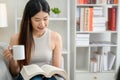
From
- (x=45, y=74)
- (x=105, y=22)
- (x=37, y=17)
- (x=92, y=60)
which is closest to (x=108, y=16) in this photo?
(x=105, y=22)

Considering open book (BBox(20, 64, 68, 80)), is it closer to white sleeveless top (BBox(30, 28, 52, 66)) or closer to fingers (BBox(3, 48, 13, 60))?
fingers (BBox(3, 48, 13, 60))

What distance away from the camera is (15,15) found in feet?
8.88

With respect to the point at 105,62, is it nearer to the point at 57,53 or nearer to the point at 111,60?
the point at 111,60

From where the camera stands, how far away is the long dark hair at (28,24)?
4.99 ft

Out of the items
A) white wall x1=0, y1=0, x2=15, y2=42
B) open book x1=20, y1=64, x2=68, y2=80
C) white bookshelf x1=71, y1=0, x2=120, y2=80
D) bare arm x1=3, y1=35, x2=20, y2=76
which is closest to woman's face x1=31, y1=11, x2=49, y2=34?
bare arm x1=3, y1=35, x2=20, y2=76

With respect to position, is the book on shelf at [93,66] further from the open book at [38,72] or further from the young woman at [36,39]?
the open book at [38,72]

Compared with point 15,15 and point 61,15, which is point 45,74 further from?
point 61,15

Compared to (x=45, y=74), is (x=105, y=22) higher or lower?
higher

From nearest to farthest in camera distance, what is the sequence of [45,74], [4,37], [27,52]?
[45,74], [27,52], [4,37]

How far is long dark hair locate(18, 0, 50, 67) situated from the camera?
4.99 feet

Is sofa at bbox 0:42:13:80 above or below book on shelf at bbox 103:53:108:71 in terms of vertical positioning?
above

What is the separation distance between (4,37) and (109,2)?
1551 mm

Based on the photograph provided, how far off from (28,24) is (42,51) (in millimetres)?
248

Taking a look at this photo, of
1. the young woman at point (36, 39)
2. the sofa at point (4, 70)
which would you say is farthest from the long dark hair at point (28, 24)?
the sofa at point (4, 70)
